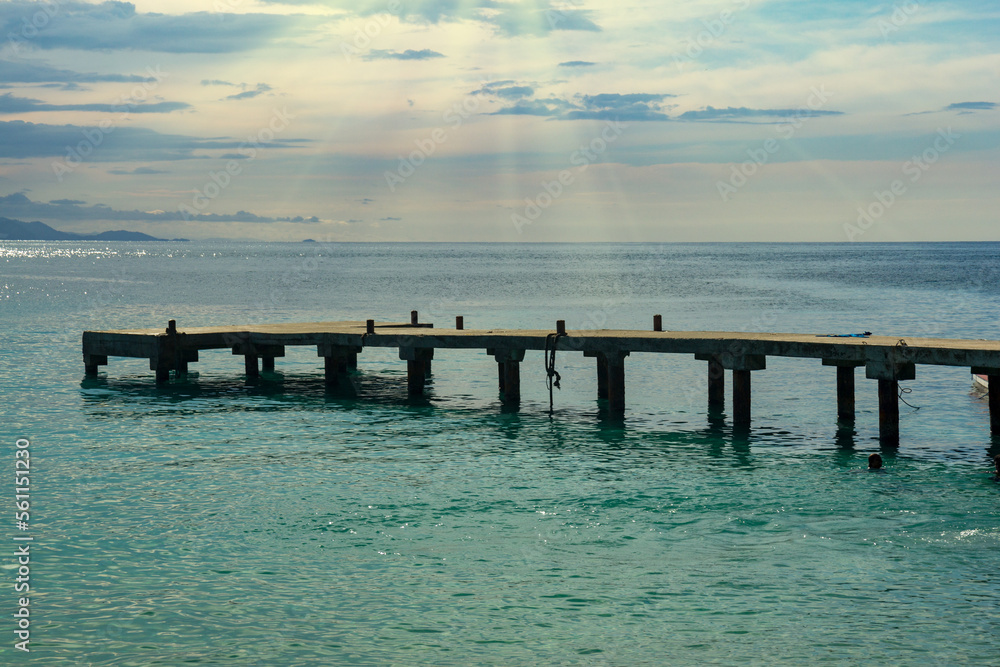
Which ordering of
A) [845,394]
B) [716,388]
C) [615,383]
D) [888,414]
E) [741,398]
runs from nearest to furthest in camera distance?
[888,414] < [741,398] < [845,394] < [615,383] < [716,388]

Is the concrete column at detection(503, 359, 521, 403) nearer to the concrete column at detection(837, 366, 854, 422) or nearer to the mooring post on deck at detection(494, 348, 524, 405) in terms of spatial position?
the mooring post on deck at detection(494, 348, 524, 405)

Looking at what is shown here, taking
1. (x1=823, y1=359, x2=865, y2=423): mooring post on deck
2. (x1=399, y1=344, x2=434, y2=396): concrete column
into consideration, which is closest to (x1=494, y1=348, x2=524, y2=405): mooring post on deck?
(x1=399, y1=344, x2=434, y2=396): concrete column

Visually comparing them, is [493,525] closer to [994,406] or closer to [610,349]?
[610,349]

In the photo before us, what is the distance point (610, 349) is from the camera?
27078 mm

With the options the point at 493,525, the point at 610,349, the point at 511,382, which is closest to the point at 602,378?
the point at 511,382

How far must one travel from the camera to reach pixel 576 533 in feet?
54.8

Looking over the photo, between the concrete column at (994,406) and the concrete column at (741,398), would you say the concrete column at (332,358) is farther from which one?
the concrete column at (994,406)

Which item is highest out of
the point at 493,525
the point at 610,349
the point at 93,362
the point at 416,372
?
the point at 610,349

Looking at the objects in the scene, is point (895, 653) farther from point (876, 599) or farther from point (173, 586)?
point (173, 586)

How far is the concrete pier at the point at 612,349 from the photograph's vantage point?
74.5ft

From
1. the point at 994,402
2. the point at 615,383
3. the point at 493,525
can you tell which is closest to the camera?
the point at 493,525

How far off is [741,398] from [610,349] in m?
3.57

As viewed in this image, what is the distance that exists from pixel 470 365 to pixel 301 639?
2793 centimetres

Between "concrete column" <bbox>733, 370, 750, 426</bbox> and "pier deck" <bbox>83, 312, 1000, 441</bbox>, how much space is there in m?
0.02
